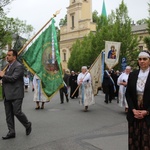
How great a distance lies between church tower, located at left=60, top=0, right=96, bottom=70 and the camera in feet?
250

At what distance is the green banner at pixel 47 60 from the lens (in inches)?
387

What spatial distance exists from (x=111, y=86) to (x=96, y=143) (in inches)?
408

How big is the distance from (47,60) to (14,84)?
3.02 meters

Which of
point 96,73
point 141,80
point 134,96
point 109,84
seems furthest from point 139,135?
point 109,84

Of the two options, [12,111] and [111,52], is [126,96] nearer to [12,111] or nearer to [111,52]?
[12,111]

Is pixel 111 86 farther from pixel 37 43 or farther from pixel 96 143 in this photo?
pixel 96 143

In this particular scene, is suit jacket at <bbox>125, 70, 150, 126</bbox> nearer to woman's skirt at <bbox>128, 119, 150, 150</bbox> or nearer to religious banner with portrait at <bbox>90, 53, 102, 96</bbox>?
woman's skirt at <bbox>128, 119, 150, 150</bbox>

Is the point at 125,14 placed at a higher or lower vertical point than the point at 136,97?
higher

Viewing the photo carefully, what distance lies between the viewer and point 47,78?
33.4 feet

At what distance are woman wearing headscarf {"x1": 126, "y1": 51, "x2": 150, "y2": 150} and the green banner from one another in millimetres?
5200

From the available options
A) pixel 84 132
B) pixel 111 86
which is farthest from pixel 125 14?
pixel 84 132

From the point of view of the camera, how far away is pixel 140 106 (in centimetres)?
A: 488

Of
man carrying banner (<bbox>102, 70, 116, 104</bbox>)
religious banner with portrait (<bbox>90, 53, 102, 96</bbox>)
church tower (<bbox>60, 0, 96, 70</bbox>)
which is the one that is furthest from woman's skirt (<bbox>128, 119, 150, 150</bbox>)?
church tower (<bbox>60, 0, 96, 70</bbox>)

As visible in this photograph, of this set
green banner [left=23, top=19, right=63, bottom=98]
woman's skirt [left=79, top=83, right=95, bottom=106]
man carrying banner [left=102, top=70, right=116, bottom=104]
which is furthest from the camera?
man carrying banner [left=102, top=70, right=116, bottom=104]
